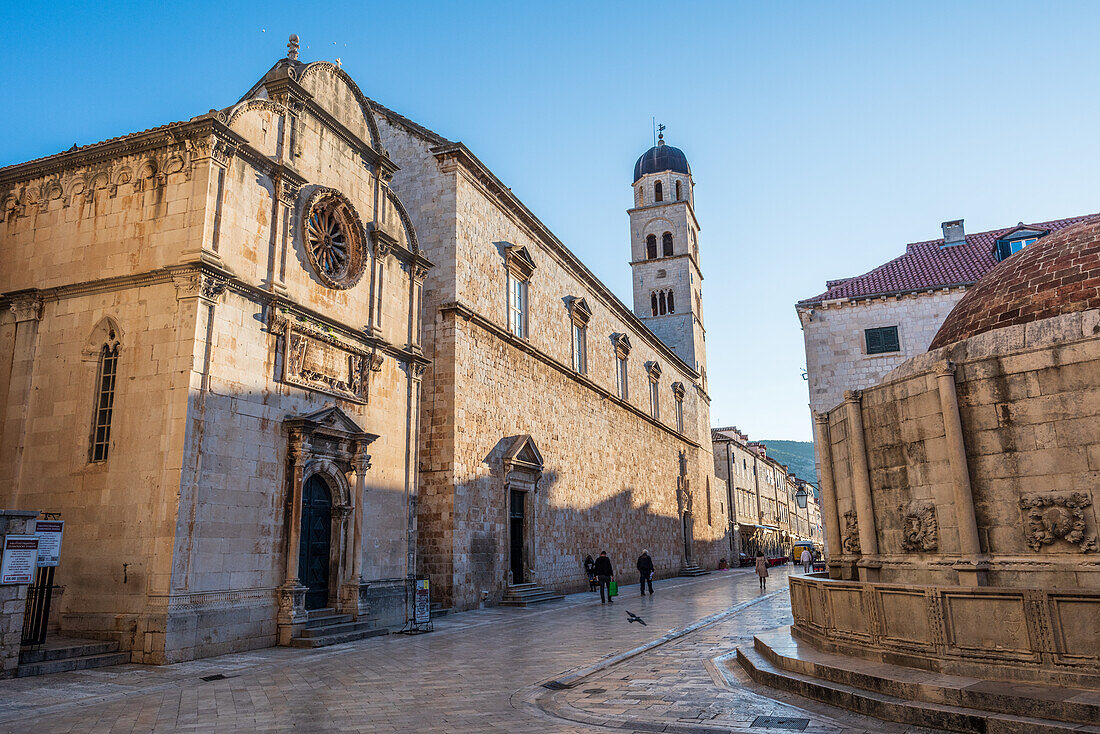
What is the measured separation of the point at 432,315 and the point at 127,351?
9.19 meters

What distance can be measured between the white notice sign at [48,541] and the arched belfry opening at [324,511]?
12.1 ft

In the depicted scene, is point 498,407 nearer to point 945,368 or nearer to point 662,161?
point 945,368

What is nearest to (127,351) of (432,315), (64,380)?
(64,380)

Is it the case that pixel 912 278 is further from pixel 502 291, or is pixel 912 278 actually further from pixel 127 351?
pixel 127 351

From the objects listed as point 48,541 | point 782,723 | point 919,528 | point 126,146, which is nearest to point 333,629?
point 48,541

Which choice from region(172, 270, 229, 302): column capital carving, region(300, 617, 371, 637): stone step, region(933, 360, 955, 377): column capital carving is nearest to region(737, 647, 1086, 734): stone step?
region(933, 360, 955, 377): column capital carving

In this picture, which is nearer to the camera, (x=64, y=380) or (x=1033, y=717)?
(x=1033, y=717)

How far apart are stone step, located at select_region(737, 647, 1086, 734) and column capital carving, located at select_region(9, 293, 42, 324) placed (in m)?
13.7

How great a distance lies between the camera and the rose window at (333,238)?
1498cm

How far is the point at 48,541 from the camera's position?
33.7 feet

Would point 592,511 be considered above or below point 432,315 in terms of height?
below

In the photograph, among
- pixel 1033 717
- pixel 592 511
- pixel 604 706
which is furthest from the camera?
pixel 592 511

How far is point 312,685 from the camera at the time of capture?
9.12 metres

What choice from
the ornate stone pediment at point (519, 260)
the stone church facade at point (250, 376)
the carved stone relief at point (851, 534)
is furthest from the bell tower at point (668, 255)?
the carved stone relief at point (851, 534)
